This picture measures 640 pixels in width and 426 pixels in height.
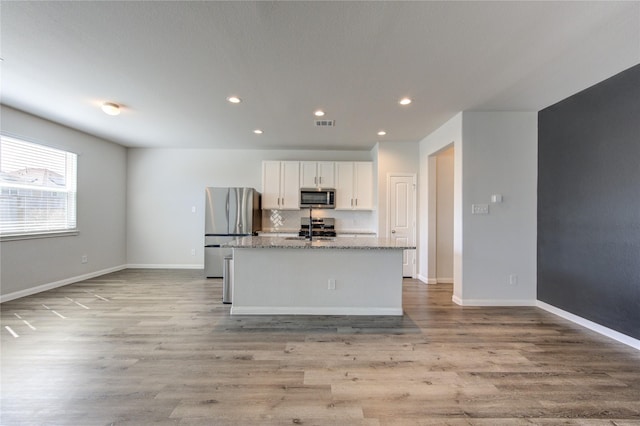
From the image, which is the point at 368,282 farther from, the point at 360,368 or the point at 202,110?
the point at 202,110

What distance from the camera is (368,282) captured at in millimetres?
3330

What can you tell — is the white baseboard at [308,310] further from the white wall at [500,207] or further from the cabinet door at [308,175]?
the cabinet door at [308,175]

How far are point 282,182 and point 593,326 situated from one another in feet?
16.4

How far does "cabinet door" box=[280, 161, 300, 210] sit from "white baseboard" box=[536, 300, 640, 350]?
429 cm

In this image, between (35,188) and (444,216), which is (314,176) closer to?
(444,216)

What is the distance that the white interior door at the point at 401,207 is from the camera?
514 centimetres

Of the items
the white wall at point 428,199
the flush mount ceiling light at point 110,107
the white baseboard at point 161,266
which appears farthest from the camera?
the white baseboard at point 161,266

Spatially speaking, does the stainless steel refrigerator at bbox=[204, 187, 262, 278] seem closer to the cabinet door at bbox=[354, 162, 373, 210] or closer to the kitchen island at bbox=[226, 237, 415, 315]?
the kitchen island at bbox=[226, 237, 415, 315]

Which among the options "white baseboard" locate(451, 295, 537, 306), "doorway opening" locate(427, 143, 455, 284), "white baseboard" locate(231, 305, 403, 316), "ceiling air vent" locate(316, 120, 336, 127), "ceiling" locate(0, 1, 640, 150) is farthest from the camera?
"doorway opening" locate(427, 143, 455, 284)

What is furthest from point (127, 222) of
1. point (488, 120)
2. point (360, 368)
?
point (488, 120)

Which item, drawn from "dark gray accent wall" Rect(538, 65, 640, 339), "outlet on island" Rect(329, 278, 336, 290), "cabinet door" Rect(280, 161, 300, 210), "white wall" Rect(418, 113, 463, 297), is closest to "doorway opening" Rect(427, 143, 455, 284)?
"white wall" Rect(418, 113, 463, 297)

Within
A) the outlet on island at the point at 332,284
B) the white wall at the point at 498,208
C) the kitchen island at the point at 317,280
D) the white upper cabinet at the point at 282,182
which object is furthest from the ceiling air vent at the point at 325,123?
the outlet on island at the point at 332,284

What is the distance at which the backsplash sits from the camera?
19.4ft

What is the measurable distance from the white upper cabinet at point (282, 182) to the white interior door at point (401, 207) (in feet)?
6.23
